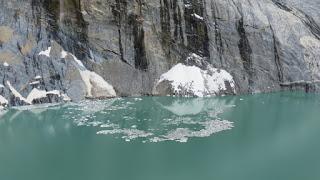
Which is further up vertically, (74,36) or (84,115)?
(74,36)

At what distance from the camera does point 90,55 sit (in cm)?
4784

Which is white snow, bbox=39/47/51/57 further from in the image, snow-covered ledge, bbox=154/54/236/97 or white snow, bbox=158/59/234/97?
white snow, bbox=158/59/234/97

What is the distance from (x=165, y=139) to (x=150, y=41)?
1827 cm

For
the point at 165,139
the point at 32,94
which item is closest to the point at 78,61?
the point at 32,94

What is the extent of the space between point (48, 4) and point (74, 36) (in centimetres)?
356

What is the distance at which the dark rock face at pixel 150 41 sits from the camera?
4566 centimetres

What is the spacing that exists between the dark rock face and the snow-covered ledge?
2.17ft

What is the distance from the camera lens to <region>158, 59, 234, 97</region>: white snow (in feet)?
158

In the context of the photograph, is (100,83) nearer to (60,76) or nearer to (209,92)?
(60,76)

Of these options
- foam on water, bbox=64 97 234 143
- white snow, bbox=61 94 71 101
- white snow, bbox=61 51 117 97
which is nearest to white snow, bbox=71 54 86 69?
white snow, bbox=61 51 117 97

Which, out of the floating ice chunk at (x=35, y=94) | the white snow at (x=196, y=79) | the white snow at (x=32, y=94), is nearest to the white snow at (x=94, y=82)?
the white snow at (x=32, y=94)

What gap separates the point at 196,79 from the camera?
160ft

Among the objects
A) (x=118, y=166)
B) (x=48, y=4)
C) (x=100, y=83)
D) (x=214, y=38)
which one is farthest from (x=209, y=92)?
(x=118, y=166)

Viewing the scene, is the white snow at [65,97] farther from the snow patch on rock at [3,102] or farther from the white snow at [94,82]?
the snow patch on rock at [3,102]
